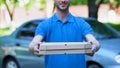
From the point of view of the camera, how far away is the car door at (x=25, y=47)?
9.12 metres

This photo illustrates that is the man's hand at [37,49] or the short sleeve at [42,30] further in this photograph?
the short sleeve at [42,30]

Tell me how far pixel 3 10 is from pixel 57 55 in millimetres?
39205

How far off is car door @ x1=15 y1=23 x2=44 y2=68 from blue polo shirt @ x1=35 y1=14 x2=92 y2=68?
535 centimetres

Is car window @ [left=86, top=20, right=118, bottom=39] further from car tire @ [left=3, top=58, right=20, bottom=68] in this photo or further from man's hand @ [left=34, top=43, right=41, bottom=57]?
man's hand @ [left=34, top=43, right=41, bottom=57]

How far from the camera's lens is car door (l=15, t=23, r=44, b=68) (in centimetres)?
912

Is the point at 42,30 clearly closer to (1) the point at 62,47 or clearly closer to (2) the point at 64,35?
(2) the point at 64,35

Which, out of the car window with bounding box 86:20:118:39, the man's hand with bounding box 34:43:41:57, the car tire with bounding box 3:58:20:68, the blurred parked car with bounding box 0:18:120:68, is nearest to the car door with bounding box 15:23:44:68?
the blurred parked car with bounding box 0:18:120:68

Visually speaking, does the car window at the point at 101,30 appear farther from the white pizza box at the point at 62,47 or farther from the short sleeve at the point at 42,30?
the white pizza box at the point at 62,47

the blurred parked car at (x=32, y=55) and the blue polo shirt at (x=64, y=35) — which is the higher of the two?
the blurred parked car at (x=32, y=55)

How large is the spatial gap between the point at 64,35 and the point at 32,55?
5621 mm

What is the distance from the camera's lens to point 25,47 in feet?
30.6

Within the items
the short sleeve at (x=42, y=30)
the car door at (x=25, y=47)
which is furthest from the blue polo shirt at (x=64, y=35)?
the car door at (x=25, y=47)

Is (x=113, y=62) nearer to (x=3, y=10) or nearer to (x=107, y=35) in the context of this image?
(x=107, y=35)

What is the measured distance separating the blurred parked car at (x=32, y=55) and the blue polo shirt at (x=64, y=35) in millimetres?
4310
